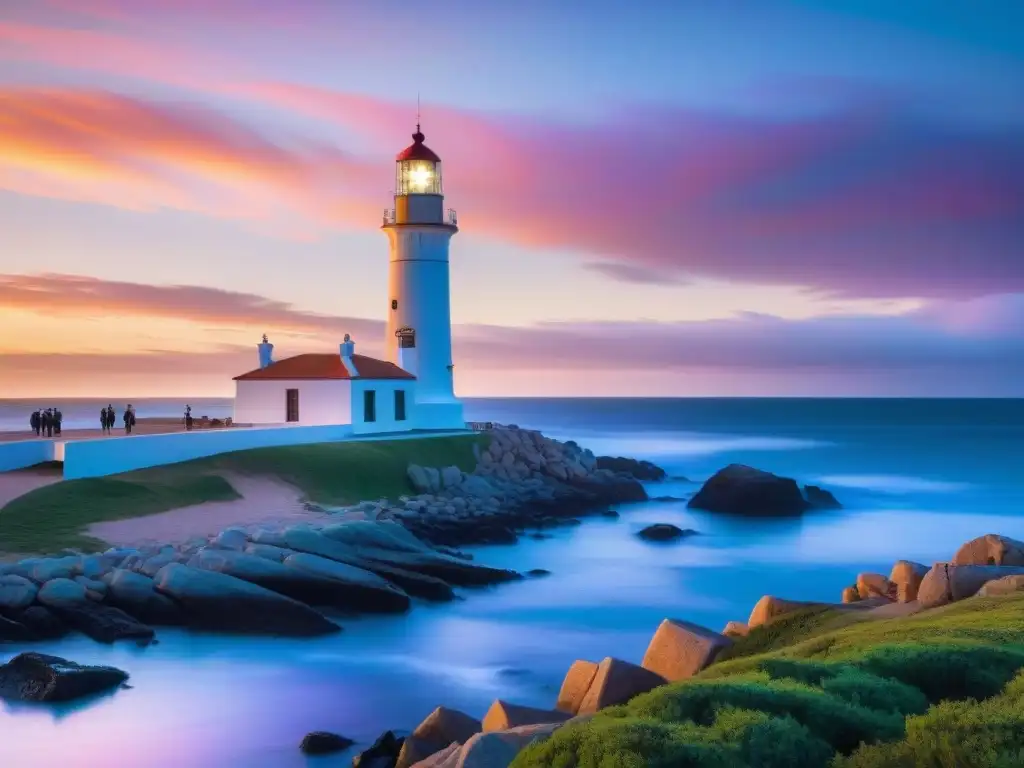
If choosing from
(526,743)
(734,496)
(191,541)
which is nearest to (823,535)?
(734,496)

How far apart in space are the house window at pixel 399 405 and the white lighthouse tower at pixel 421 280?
3.25 feet

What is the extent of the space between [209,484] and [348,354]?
13.1 meters

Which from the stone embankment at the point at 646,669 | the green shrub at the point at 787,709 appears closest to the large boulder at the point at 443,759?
the stone embankment at the point at 646,669

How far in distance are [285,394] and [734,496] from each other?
17.7m

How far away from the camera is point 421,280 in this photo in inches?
1736

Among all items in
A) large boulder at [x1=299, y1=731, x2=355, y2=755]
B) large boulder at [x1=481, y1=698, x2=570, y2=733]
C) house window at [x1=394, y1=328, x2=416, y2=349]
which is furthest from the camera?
house window at [x1=394, y1=328, x2=416, y2=349]

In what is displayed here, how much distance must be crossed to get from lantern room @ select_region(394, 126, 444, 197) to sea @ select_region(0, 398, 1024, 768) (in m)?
15.1

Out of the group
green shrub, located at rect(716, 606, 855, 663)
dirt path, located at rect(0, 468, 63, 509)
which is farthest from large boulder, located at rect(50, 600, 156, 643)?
green shrub, located at rect(716, 606, 855, 663)

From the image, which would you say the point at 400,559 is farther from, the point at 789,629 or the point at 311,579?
the point at 789,629

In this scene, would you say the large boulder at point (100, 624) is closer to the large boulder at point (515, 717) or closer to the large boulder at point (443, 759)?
the large boulder at point (443, 759)

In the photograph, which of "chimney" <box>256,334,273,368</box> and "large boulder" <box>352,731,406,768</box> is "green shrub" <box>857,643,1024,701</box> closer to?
"large boulder" <box>352,731,406,768</box>

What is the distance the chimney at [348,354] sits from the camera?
4112cm

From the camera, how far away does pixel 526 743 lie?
28.8 ft

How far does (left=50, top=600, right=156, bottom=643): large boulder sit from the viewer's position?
17.6m
